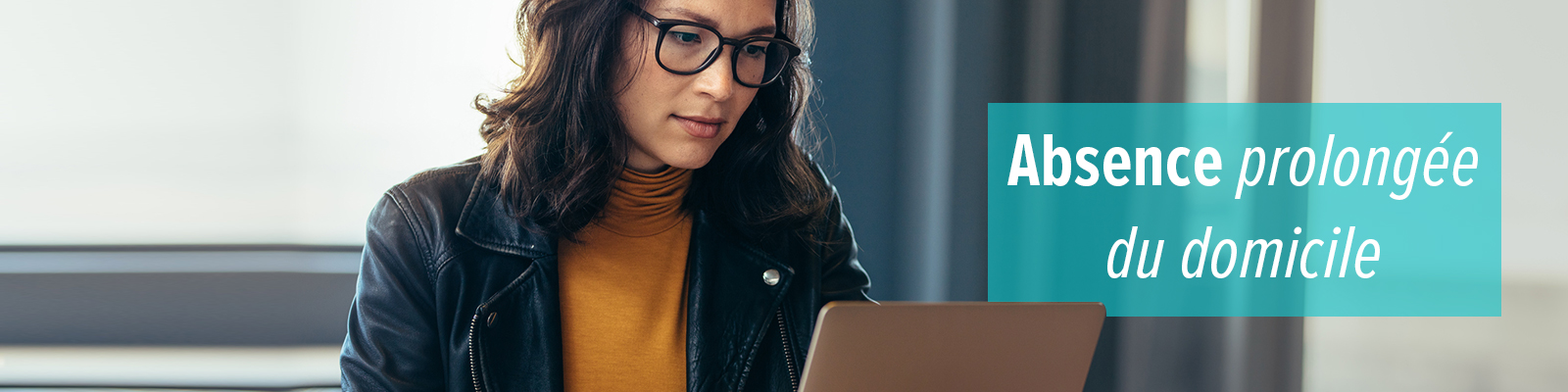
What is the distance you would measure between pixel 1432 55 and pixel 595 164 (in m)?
2.01

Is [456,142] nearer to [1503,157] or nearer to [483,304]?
[483,304]

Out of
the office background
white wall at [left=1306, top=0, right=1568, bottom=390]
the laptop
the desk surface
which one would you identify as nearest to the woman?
the laptop

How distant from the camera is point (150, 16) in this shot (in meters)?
2.50

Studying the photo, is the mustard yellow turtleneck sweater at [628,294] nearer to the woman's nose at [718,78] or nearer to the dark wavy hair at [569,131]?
the dark wavy hair at [569,131]


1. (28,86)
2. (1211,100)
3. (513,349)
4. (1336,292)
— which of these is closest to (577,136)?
(513,349)

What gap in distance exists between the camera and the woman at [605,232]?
3.28 feet

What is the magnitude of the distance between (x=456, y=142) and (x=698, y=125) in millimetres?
1593

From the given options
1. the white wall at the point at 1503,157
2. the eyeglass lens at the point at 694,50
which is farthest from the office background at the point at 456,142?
the eyeglass lens at the point at 694,50

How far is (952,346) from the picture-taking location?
0.69m

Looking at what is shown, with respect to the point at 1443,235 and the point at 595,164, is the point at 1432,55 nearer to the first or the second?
the point at 1443,235

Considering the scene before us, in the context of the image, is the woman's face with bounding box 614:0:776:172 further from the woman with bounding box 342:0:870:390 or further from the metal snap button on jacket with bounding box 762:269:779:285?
the metal snap button on jacket with bounding box 762:269:779:285

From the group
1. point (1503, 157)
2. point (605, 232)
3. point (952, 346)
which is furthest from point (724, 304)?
point (1503, 157)

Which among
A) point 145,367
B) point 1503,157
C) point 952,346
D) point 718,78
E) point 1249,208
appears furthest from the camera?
point 145,367

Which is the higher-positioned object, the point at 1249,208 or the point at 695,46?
the point at 695,46
